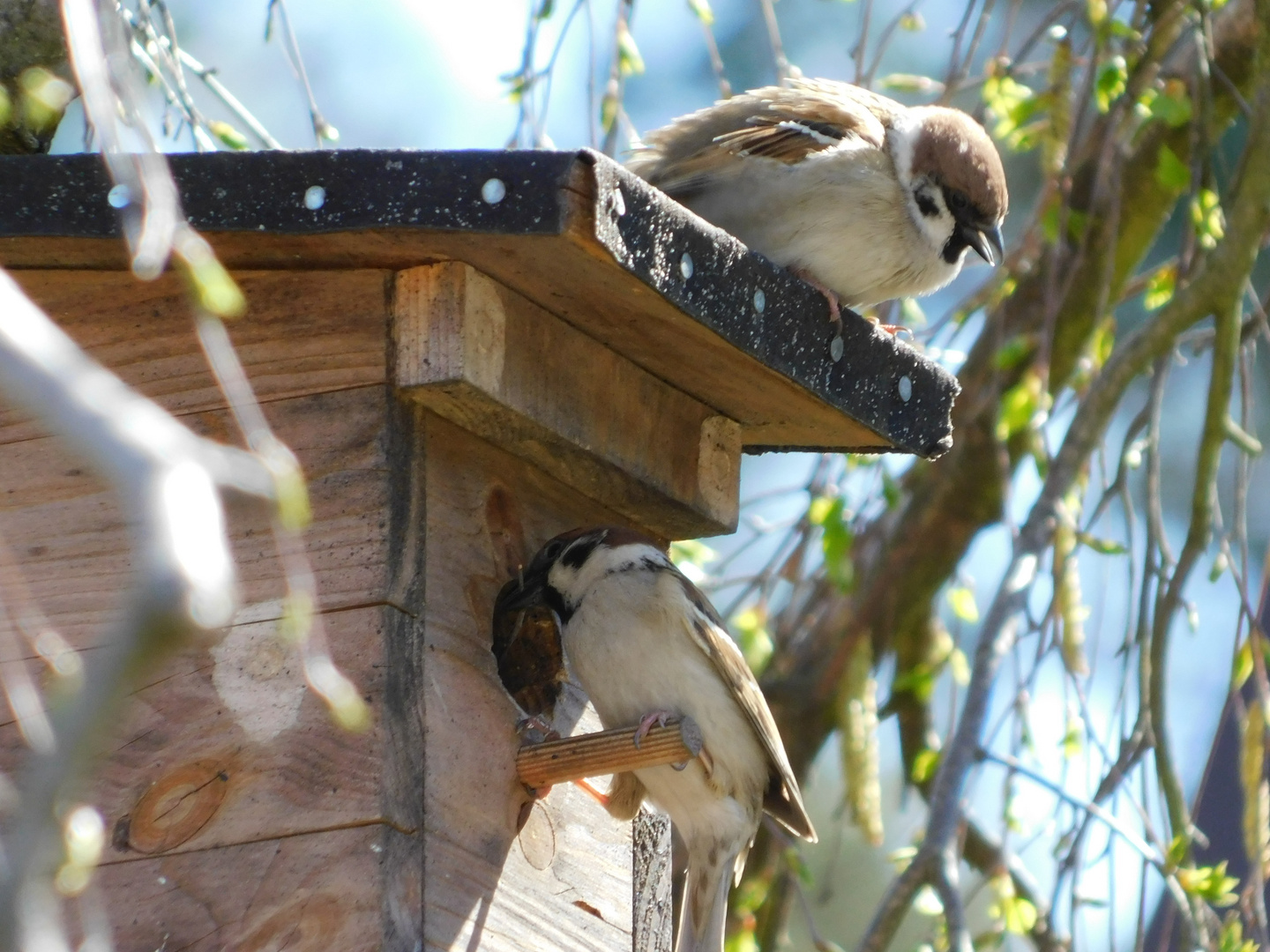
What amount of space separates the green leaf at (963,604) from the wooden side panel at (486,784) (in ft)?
5.15

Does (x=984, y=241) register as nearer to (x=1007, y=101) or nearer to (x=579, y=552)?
(x=1007, y=101)

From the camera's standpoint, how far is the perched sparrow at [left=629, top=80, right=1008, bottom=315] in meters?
2.49

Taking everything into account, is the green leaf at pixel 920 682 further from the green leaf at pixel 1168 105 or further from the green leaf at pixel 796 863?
the green leaf at pixel 1168 105

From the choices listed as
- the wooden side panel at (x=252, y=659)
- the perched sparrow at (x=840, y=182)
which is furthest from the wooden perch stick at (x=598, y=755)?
the perched sparrow at (x=840, y=182)

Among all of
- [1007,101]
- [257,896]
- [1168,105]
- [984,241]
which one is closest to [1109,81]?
[1168,105]

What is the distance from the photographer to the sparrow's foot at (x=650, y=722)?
1932mm

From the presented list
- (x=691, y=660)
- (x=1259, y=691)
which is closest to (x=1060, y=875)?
(x=1259, y=691)

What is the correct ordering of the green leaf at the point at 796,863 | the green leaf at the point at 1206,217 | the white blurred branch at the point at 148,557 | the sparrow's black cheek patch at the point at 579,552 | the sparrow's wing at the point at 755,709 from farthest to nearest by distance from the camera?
the green leaf at the point at 796,863, the green leaf at the point at 1206,217, the sparrow's wing at the point at 755,709, the sparrow's black cheek patch at the point at 579,552, the white blurred branch at the point at 148,557

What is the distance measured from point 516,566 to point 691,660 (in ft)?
1.06

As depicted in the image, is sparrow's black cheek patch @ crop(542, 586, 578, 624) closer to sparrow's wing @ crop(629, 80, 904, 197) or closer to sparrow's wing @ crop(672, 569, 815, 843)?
sparrow's wing @ crop(672, 569, 815, 843)

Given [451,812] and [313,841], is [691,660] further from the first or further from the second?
[313,841]

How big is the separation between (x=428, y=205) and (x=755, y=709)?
0.86 meters

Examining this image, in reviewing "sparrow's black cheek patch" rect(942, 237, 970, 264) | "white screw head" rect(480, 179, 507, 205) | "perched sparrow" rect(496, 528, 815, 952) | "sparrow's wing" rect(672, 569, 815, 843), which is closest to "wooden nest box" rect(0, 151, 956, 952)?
"white screw head" rect(480, 179, 507, 205)

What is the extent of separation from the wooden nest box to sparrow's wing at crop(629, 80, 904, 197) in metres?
0.45
